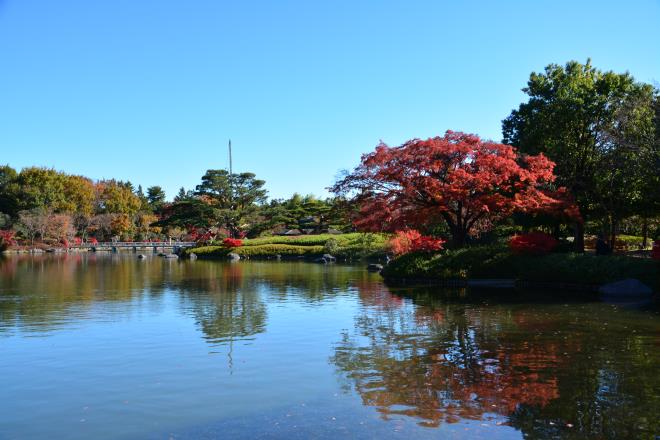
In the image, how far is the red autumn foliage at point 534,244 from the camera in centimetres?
2375

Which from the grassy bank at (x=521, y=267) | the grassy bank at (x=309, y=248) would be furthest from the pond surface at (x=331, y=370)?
the grassy bank at (x=309, y=248)

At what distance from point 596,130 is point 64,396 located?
25.5m

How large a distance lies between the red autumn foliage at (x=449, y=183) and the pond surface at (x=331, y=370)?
6.50 metres

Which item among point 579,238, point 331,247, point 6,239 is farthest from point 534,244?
point 6,239

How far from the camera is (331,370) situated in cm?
1003

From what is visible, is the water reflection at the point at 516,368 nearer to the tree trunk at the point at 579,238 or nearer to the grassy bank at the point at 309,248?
the tree trunk at the point at 579,238

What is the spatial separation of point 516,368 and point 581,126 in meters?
20.2

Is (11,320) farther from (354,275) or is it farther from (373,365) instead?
(354,275)

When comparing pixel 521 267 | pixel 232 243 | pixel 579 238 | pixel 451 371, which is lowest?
pixel 451 371

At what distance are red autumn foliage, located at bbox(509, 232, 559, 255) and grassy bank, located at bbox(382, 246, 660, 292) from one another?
333mm

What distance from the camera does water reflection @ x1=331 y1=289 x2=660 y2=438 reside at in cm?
752

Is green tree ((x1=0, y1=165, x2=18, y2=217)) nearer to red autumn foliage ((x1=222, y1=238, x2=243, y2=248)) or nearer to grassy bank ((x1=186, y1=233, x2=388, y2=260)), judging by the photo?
grassy bank ((x1=186, y1=233, x2=388, y2=260))

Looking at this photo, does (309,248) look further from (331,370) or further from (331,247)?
(331,370)

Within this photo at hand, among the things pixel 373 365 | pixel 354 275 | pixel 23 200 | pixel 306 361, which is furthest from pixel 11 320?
pixel 23 200
